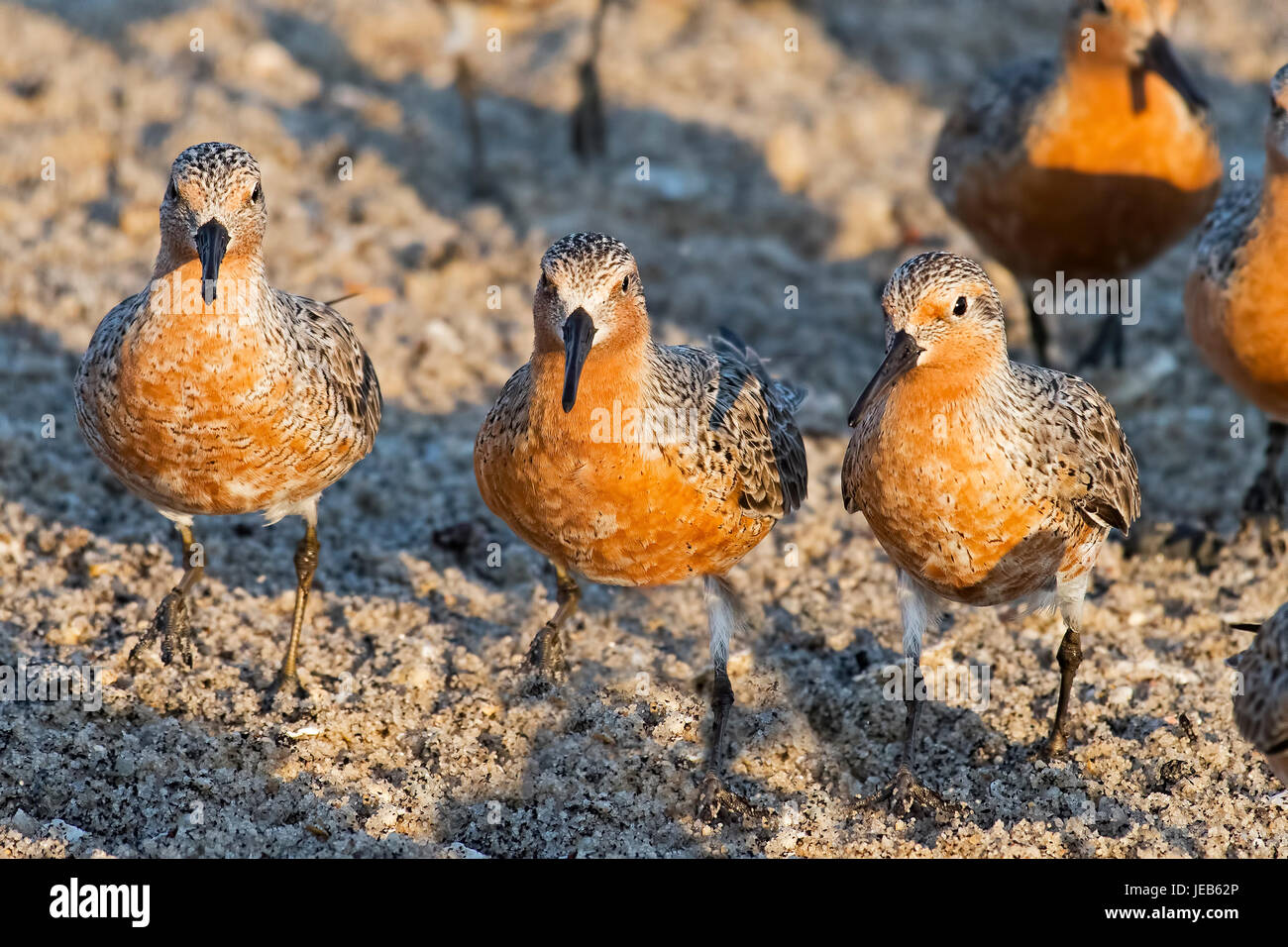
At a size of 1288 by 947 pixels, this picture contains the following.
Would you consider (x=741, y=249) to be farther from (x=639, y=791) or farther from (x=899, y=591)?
(x=639, y=791)

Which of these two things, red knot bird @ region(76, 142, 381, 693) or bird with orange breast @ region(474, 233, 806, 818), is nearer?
bird with orange breast @ region(474, 233, 806, 818)

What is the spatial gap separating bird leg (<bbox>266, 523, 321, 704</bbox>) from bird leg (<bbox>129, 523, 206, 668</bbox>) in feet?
1.51

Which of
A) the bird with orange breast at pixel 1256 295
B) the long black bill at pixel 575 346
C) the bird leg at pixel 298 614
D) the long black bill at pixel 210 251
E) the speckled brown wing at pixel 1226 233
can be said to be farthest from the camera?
the speckled brown wing at pixel 1226 233

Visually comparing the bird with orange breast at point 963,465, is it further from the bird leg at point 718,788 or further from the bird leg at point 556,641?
the bird leg at point 556,641

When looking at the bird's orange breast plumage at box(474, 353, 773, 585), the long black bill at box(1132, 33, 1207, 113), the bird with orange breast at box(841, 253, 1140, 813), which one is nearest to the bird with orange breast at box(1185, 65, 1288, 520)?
the long black bill at box(1132, 33, 1207, 113)

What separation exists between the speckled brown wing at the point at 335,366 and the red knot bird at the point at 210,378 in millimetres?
19

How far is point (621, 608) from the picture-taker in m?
8.18

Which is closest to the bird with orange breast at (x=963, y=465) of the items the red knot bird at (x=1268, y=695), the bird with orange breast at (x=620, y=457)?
the bird with orange breast at (x=620, y=457)

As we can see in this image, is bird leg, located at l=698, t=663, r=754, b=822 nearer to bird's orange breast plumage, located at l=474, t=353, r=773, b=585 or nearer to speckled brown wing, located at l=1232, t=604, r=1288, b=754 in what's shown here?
bird's orange breast plumage, located at l=474, t=353, r=773, b=585

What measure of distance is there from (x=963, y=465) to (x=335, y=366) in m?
3.11

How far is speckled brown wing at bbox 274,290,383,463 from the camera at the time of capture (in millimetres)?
7102

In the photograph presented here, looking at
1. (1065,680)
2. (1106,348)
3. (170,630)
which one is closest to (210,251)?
(170,630)

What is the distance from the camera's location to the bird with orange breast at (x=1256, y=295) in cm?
803

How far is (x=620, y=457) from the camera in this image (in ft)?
21.2
